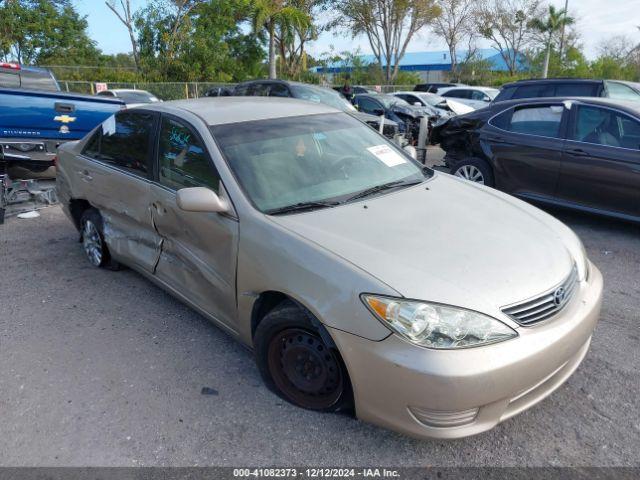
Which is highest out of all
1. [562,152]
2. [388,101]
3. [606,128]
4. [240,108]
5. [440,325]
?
[388,101]

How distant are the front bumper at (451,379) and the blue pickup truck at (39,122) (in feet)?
20.3

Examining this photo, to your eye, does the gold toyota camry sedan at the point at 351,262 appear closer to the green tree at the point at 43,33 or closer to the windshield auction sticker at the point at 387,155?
the windshield auction sticker at the point at 387,155

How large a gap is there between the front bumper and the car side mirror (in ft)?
→ 3.50

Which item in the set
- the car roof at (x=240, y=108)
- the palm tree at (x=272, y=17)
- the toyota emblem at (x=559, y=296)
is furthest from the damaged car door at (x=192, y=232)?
the palm tree at (x=272, y=17)

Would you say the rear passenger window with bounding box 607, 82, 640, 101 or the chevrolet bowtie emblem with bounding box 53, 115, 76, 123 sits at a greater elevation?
the rear passenger window with bounding box 607, 82, 640, 101

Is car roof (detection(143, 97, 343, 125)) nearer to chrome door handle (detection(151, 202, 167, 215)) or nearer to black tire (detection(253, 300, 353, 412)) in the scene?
chrome door handle (detection(151, 202, 167, 215))

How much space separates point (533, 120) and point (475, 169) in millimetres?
944

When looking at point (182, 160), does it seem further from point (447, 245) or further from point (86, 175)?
point (447, 245)

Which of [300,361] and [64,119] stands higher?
[64,119]

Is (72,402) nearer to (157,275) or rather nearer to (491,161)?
(157,275)

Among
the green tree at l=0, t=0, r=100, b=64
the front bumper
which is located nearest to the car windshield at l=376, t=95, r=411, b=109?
the front bumper

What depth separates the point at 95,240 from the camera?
185 inches

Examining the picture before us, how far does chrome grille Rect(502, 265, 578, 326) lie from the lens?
2.31 m

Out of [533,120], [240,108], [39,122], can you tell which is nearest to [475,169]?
[533,120]
